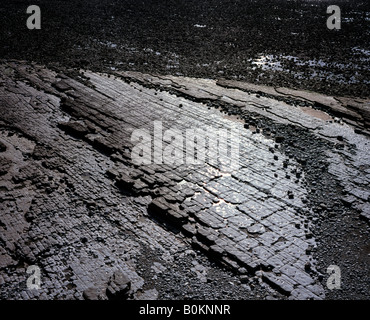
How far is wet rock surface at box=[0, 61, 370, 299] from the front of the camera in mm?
4094

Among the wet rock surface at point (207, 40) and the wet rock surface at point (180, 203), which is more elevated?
the wet rock surface at point (207, 40)

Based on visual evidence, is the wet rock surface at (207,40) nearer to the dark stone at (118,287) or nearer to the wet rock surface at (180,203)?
the wet rock surface at (180,203)

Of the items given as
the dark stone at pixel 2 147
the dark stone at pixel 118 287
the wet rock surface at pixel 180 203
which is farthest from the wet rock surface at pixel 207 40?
the dark stone at pixel 118 287

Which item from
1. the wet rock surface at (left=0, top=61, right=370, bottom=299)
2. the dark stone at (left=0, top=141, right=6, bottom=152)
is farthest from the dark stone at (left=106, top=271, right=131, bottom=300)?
the dark stone at (left=0, top=141, right=6, bottom=152)

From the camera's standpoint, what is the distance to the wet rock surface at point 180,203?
409cm

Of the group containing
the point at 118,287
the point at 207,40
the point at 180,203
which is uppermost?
the point at 207,40

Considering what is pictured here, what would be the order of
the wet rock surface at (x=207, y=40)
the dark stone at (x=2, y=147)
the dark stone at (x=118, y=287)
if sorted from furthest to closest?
1. the wet rock surface at (x=207, y=40)
2. the dark stone at (x=2, y=147)
3. the dark stone at (x=118, y=287)

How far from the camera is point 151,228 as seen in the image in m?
4.84

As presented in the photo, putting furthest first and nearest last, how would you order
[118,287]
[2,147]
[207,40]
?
[207,40] < [2,147] < [118,287]

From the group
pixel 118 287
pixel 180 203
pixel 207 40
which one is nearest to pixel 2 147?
pixel 180 203

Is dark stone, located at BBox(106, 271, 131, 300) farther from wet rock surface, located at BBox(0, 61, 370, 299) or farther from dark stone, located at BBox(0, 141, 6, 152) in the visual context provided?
dark stone, located at BBox(0, 141, 6, 152)

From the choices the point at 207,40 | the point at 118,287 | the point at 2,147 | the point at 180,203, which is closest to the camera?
the point at 118,287

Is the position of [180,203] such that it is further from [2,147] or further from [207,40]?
[207,40]

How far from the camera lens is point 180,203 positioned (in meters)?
5.23
